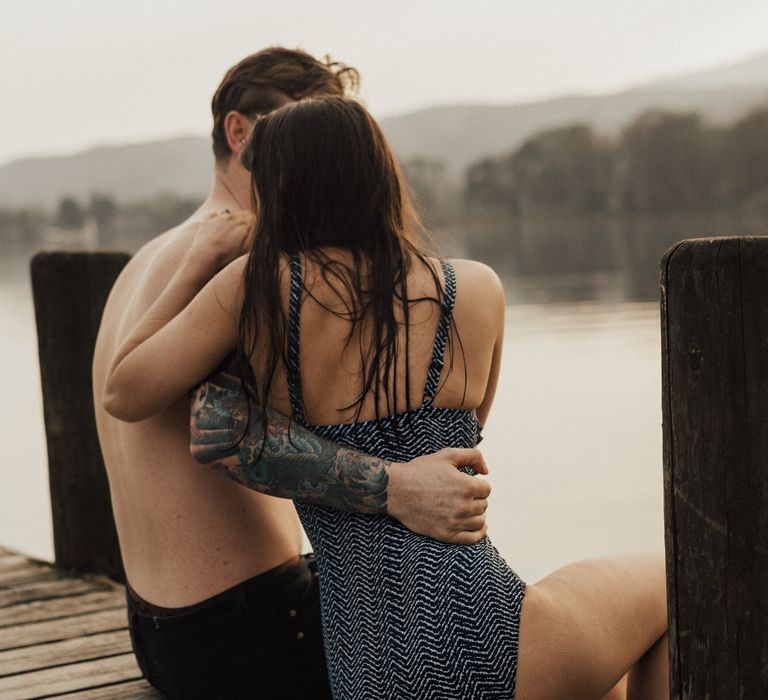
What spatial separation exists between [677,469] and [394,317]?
55 centimetres

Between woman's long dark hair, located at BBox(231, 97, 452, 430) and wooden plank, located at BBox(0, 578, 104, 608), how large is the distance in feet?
5.84

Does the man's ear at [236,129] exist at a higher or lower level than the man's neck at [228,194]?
higher

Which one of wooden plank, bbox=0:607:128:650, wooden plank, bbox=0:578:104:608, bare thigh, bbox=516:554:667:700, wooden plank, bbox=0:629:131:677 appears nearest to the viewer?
bare thigh, bbox=516:554:667:700

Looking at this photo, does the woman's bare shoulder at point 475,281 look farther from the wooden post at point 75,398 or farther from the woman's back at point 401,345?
the wooden post at point 75,398

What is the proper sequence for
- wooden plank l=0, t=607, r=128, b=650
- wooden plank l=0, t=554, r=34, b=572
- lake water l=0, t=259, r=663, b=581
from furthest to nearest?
lake water l=0, t=259, r=663, b=581
wooden plank l=0, t=554, r=34, b=572
wooden plank l=0, t=607, r=128, b=650

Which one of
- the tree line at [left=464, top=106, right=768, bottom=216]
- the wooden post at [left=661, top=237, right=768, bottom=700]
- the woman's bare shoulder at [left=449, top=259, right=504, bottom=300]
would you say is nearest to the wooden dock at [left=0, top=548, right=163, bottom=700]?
the woman's bare shoulder at [left=449, top=259, right=504, bottom=300]

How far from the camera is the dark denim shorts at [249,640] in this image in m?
2.45

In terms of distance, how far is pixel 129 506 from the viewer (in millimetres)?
2580

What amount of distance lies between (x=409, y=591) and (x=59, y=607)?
6.01ft

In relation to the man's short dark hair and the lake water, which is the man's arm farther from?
the lake water

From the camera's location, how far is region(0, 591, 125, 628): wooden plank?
3352 mm

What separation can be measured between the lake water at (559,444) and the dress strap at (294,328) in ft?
9.43

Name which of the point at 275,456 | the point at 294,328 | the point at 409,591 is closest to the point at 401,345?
the point at 294,328

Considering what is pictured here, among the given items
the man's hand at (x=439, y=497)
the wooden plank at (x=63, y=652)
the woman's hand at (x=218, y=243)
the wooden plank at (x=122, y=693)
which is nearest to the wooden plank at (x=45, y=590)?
the wooden plank at (x=63, y=652)
